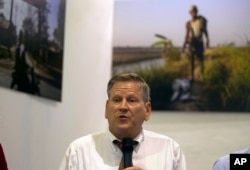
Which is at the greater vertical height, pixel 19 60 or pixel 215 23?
pixel 215 23

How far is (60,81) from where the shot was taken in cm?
256

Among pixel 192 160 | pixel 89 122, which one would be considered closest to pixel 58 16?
pixel 89 122

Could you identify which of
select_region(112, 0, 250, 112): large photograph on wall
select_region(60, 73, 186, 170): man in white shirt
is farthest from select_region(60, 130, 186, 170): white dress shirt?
select_region(112, 0, 250, 112): large photograph on wall

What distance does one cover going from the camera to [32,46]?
7.25 ft

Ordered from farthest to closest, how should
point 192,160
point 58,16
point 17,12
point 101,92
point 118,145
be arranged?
point 101,92
point 192,160
point 58,16
point 17,12
point 118,145

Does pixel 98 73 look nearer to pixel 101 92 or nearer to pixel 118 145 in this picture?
pixel 101 92

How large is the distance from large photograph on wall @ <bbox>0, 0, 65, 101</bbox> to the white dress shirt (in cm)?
54

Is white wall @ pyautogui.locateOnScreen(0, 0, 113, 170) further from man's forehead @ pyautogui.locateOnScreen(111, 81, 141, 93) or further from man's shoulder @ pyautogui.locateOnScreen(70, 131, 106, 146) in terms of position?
man's forehead @ pyautogui.locateOnScreen(111, 81, 141, 93)

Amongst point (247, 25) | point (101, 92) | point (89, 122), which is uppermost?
point (247, 25)

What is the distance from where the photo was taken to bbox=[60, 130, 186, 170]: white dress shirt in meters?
1.68

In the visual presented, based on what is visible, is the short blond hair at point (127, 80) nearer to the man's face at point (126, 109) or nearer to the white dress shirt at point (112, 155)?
the man's face at point (126, 109)

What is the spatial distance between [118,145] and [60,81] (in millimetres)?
972

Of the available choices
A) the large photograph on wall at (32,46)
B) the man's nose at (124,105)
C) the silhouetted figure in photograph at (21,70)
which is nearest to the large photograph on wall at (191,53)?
the large photograph on wall at (32,46)

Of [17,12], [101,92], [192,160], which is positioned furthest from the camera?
[101,92]
